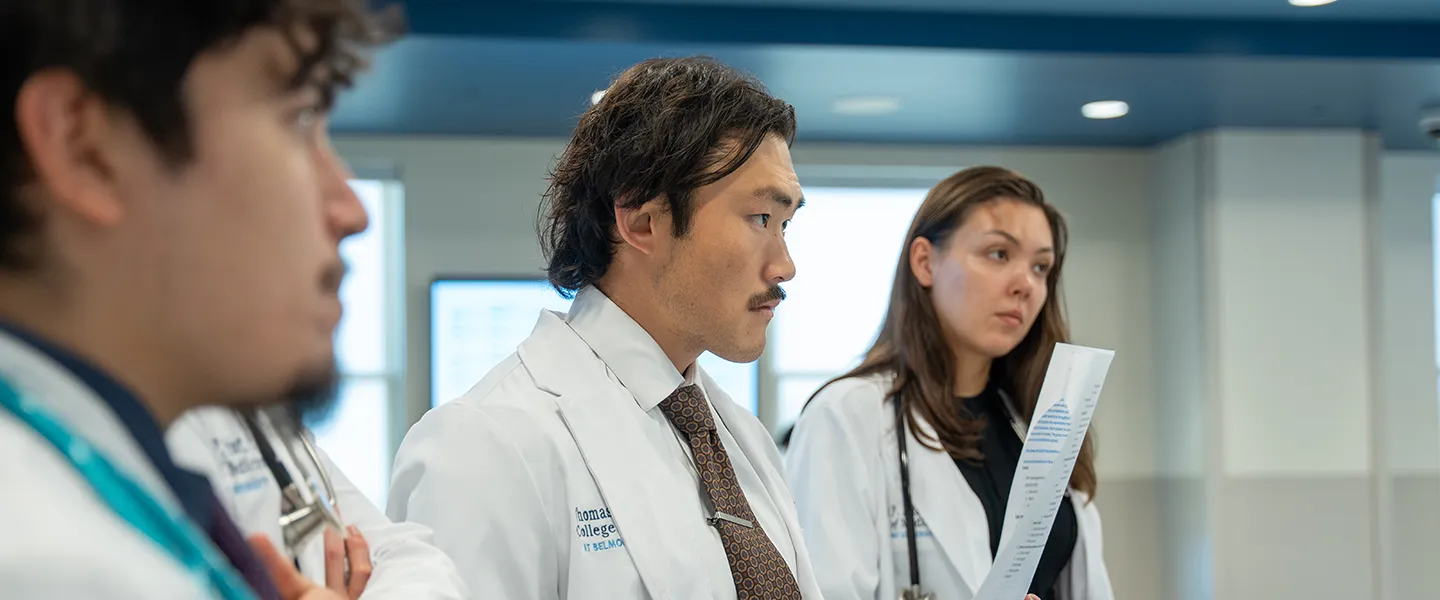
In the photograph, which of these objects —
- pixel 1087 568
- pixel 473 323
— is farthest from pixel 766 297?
pixel 473 323

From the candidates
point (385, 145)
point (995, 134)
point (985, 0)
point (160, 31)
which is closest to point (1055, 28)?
point (985, 0)

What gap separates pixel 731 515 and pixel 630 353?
0.26m

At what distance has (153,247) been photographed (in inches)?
22.8

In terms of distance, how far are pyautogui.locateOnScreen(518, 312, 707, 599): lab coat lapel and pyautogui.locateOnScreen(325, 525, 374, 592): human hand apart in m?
0.47

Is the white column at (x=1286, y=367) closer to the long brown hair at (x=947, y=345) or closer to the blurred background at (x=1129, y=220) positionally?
the blurred background at (x=1129, y=220)

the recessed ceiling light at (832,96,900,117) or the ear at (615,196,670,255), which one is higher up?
the recessed ceiling light at (832,96,900,117)

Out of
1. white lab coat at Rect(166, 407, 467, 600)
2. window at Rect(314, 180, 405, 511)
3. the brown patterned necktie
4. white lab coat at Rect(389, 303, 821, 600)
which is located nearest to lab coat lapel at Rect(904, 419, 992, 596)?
the brown patterned necktie

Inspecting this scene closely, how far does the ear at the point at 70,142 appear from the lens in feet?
1.78

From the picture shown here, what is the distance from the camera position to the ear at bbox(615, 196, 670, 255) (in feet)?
5.78

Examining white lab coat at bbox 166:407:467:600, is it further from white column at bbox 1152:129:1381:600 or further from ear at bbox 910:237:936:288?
white column at bbox 1152:129:1381:600

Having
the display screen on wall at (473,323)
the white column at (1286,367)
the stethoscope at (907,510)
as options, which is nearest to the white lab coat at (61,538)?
the stethoscope at (907,510)

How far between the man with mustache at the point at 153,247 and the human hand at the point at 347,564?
0.42 m

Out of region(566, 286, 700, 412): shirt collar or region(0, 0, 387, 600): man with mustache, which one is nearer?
region(0, 0, 387, 600): man with mustache

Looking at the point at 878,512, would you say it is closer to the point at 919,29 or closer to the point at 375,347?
the point at 919,29
